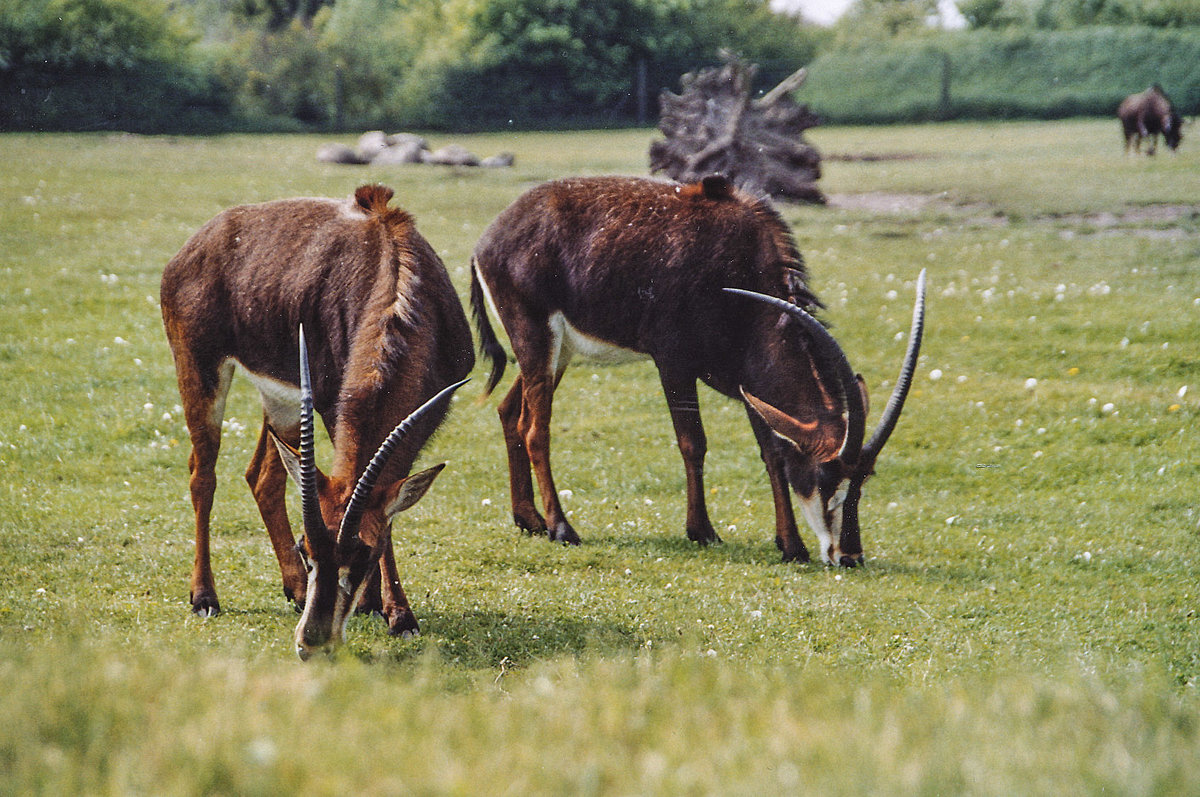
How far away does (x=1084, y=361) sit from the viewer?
1194 cm

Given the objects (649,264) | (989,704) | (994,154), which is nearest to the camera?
(989,704)

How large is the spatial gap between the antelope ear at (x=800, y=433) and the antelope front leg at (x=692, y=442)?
77 centimetres

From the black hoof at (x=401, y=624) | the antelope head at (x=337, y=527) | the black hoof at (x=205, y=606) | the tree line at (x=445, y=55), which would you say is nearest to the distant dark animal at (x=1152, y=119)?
the tree line at (x=445, y=55)

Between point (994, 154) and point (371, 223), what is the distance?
2235 cm

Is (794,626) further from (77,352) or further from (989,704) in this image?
(77,352)

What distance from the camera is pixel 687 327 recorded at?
26.5 ft

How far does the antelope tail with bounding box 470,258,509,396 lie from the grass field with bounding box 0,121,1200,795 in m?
Answer: 0.96

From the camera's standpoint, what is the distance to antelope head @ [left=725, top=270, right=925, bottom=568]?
23.4 feet

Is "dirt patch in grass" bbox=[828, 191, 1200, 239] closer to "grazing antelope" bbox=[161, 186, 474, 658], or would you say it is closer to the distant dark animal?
the distant dark animal

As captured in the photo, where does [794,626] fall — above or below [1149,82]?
below

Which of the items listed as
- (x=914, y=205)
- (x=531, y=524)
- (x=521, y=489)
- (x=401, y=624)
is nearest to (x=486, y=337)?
(x=521, y=489)

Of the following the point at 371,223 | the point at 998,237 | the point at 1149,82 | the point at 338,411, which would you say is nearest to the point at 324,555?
the point at 338,411

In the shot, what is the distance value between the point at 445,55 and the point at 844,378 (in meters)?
26.5

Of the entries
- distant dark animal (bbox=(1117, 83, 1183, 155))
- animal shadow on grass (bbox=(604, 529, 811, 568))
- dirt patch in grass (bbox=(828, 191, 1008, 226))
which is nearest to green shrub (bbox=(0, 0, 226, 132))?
dirt patch in grass (bbox=(828, 191, 1008, 226))
